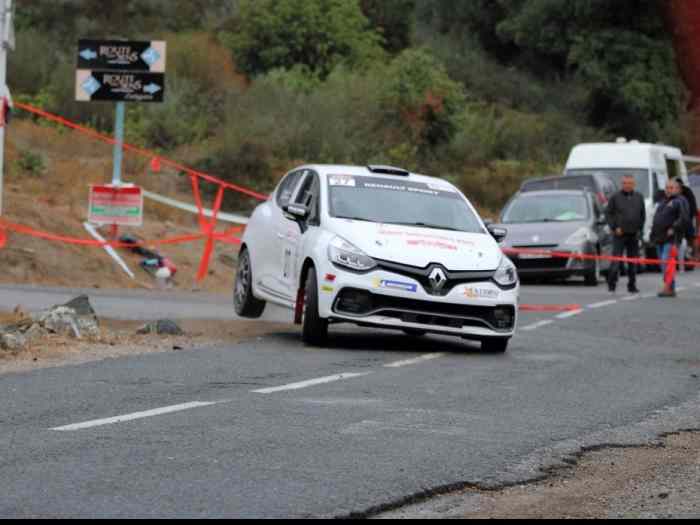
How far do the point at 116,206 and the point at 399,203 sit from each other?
842 cm

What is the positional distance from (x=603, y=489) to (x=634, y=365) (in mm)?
6663

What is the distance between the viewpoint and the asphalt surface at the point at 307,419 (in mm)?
7824

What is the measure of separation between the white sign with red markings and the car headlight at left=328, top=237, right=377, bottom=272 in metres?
9.13

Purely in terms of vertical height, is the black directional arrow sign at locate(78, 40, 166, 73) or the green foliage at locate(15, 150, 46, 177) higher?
the black directional arrow sign at locate(78, 40, 166, 73)

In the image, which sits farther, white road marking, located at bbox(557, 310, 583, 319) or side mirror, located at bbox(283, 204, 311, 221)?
white road marking, located at bbox(557, 310, 583, 319)

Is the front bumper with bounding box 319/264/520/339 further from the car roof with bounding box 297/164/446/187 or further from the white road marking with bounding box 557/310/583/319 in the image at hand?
the white road marking with bounding box 557/310/583/319

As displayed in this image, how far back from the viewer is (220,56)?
48.9 meters

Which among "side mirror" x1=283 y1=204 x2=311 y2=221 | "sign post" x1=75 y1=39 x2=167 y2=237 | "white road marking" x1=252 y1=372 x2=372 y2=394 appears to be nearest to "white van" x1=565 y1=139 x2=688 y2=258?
"sign post" x1=75 y1=39 x2=167 y2=237

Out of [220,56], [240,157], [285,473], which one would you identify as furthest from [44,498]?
[220,56]

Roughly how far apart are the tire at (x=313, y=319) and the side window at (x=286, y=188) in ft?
5.95

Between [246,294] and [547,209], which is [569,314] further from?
[547,209]

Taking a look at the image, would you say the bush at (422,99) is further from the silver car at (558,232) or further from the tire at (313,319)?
the tire at (313,319)

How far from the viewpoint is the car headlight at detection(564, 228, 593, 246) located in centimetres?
2898

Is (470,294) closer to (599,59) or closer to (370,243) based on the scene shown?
(370,243)
